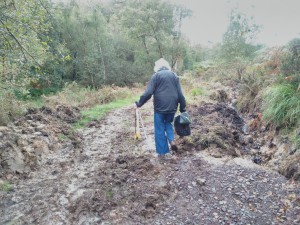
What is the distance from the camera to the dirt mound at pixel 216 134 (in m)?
6.07

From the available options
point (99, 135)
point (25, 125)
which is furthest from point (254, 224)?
point (25, 125)

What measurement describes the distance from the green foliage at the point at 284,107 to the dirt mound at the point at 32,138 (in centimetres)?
523

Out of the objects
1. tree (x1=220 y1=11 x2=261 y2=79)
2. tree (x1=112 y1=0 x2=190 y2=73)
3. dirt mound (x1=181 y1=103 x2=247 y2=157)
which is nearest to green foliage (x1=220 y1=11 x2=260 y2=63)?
tree (x1=220 y1=11 x2=261 y2=79)

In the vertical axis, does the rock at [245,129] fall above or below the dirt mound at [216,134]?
below

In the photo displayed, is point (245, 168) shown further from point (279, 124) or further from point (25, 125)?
point (25, 125)

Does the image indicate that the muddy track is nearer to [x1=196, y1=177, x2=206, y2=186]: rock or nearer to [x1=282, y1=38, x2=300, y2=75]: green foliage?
[x1=196, y1=177, x2=206, y2=186]: rock

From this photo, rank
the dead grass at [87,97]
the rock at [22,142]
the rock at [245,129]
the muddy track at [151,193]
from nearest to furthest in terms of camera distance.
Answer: the muddy track at [151,193]
the rock at [22,142]
the rock at [245,129]
the dead grass at [87,97]

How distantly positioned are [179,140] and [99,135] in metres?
2.72

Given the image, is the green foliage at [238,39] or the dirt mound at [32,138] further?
the green foliage at [238,39]

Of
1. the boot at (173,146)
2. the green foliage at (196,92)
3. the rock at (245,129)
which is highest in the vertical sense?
the green foliage at (196,92)

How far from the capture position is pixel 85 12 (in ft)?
77.5

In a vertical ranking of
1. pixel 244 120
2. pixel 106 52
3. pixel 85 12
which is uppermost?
pixel 85 12

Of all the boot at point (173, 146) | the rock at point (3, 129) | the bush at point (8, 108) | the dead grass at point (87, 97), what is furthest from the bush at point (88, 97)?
the boot at point (173, 146)

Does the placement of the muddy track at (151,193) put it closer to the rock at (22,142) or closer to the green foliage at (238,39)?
the rock at (22,142)
